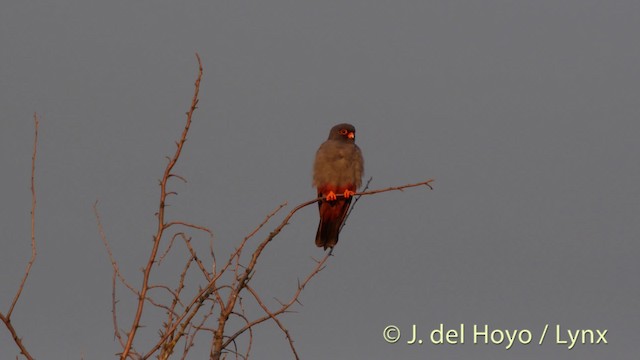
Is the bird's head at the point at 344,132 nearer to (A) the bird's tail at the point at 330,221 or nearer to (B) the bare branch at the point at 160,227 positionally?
(A) the bird's tail at the point at 330,221

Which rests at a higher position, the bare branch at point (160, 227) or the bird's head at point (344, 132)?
the bird's head at point (344, 132)

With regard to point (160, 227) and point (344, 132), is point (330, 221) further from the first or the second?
point (160, 227)

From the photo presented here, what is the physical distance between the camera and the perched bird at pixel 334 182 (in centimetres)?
894

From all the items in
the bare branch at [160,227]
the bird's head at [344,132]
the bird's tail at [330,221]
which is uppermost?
the bird's head at [344,132]

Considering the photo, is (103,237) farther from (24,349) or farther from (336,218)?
(336,218)

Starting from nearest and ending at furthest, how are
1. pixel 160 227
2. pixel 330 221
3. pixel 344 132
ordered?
pixel 160 227 < pixel 330 221 < pixel 344 132

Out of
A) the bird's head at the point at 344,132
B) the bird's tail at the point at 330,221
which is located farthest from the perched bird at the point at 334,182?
the bird's head at the point at 344,132

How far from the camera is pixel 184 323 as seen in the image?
13.5 feet

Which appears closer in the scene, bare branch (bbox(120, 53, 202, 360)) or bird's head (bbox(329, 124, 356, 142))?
bare branch (bbox(120, 53, 202, 360))

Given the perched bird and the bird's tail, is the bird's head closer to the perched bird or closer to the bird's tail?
the perched bird

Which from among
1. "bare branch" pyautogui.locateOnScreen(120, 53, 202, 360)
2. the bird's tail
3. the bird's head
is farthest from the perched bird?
"bare branch" pyautogui.locateOnScreen(120, 53, 202, 360)

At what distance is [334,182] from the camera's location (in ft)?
29.7

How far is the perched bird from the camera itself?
894 cm

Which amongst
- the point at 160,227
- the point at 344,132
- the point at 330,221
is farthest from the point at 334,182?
the point at 160,227
